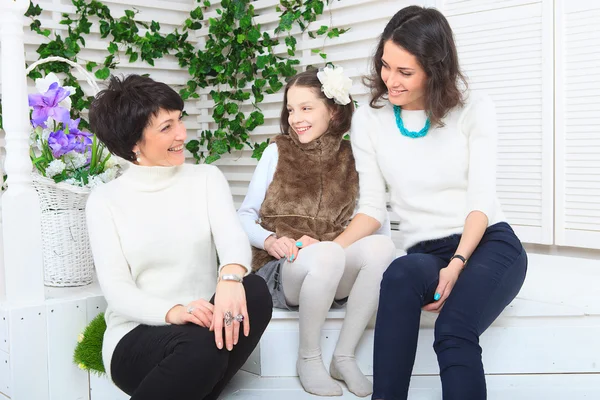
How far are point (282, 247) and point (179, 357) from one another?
53cm

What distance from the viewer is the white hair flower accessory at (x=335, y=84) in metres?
1.99

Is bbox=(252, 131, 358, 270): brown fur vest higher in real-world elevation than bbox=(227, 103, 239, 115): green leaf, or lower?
lower

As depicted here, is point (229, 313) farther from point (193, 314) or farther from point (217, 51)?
point (217, 51)

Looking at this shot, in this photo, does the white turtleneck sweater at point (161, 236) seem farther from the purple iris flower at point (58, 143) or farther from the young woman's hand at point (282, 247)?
the purple iris flower at point (58, 143)

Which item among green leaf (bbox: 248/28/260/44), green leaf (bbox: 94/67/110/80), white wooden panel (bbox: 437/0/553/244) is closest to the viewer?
white wooden panel (bbox: 437/0/553/244)

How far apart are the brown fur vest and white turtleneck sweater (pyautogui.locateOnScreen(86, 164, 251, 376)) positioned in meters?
0.29

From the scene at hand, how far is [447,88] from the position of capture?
1.83m

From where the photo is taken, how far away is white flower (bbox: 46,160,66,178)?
1.95 m

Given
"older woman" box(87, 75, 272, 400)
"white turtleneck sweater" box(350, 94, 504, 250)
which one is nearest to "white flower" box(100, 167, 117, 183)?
"older woman" box(87, 75, 272, 400)

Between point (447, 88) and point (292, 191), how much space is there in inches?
21.6

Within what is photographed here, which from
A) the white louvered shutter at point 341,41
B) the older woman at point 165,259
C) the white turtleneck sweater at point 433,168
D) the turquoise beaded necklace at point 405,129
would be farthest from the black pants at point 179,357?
the white louvered shutter at point 341,41

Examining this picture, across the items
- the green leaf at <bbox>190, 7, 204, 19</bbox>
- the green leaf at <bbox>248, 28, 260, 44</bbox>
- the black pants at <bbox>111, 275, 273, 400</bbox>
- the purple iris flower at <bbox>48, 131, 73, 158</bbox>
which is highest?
the green leaf at <bbox>190, 7, 204, 19</bbox>

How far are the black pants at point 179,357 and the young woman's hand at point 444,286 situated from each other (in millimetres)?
412

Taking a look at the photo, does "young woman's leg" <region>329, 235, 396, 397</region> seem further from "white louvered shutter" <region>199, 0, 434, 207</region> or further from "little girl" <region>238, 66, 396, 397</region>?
"white louvered shutter" <region>199, 0, 434, 207</region>
